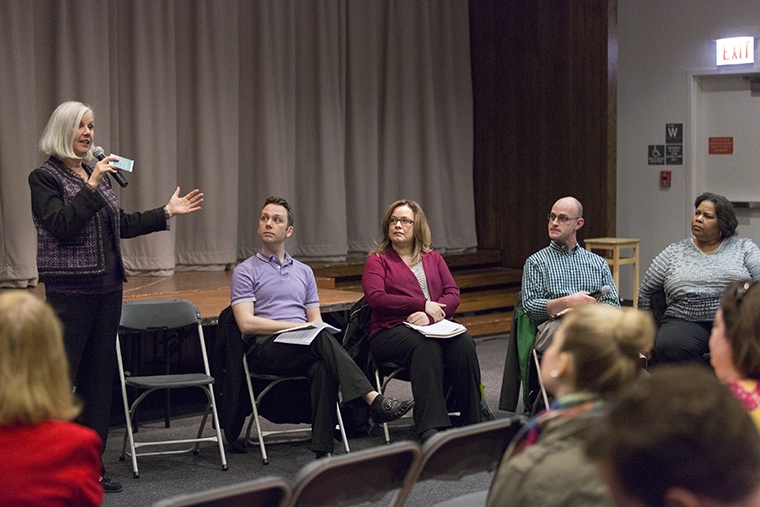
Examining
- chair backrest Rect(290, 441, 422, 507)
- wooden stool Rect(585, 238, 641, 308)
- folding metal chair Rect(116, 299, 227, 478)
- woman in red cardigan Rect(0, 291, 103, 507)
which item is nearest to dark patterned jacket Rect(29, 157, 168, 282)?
folding metal chair Rect(116, 299, 227, 478)

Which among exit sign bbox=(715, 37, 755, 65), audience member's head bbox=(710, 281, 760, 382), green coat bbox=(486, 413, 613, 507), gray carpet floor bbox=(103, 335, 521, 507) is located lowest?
gray carpet floor bbox=(103, 335, 521, 507)

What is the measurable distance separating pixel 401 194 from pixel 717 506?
7541 millimetres

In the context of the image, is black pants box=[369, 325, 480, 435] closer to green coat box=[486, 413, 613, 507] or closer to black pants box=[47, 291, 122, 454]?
black pants box=[47, 291, 122, 454]

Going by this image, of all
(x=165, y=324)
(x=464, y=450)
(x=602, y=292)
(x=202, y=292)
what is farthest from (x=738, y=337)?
(x=202, y=292)

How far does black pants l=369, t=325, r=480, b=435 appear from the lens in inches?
153

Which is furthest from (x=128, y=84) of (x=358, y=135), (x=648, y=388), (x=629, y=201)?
(x=648, y=388)

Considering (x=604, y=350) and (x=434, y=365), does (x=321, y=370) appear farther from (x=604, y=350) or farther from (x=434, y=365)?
(x=604, y=350)

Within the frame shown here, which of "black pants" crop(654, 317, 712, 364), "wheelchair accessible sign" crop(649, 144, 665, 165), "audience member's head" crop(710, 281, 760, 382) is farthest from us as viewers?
"wheelchair accessible sign" crop(649, 144, 665, 165)

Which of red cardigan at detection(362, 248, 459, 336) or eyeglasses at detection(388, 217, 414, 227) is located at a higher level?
eyeglasses at detection(388, 217, 414, 227)

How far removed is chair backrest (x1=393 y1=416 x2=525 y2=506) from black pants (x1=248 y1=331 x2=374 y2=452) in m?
1.61

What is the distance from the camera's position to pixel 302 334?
382 centimetres

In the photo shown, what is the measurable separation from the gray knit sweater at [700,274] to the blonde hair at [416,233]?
1.19 meters

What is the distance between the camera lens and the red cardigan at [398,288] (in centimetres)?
414

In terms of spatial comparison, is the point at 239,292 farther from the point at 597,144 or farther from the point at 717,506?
the point at 597,144
